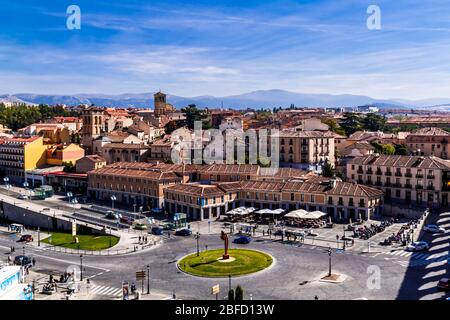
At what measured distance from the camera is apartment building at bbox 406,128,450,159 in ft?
373

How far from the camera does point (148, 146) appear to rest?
120 m

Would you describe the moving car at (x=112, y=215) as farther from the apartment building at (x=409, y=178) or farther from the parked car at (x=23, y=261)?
the apartment building at (x=409, y=178)

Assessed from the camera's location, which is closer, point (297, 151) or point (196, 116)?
point (297, 151)

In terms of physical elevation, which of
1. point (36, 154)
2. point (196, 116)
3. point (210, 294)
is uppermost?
point (196, 116)

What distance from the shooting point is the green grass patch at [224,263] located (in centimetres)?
5119

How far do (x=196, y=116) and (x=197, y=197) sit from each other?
78689 millimetres

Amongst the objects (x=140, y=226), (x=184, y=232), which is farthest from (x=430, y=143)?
(x=140, y=226)

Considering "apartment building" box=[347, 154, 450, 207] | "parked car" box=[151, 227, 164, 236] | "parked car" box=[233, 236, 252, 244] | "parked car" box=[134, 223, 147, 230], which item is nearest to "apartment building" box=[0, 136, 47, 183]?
"parked car" box=[134, 223, 147, 230]

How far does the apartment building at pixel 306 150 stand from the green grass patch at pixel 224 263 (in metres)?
56.5

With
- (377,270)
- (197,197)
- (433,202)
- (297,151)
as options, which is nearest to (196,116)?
(297,151)

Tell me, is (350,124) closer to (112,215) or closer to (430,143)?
(430,143)

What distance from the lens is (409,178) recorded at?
80.3 metres
